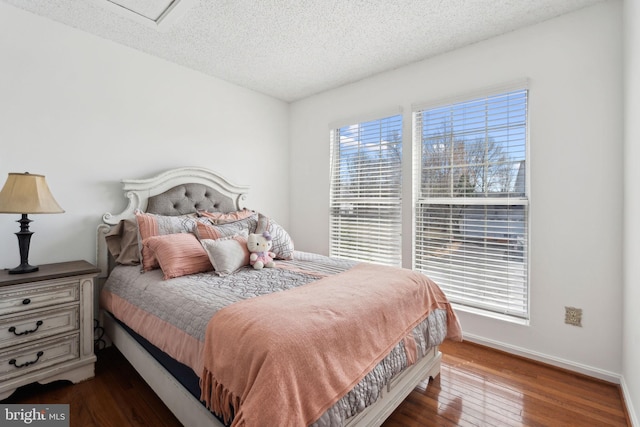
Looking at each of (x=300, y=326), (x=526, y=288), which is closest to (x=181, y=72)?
(x=300, y=326)

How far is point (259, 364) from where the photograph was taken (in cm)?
104

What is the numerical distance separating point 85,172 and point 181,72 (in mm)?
1279

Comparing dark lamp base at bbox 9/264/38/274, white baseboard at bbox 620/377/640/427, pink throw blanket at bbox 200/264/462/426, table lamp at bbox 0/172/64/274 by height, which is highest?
table lamp at bbox 0/172/64/274

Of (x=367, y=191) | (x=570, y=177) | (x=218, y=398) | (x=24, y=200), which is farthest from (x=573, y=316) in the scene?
(x=24, y=200)

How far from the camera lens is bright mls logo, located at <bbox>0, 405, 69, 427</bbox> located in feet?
5.21

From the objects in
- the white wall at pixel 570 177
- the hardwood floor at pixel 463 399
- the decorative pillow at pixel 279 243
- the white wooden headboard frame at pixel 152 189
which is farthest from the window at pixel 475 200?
the white wooden headboard frame at pixel 152 189

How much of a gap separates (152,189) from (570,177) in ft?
10.7

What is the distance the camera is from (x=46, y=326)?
1852mm

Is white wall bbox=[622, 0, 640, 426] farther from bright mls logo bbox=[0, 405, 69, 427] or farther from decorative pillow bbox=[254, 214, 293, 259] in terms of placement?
bright mls logo bbox=[0, 405, 69, 427]

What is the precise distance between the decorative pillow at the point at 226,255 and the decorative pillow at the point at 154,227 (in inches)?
13.7

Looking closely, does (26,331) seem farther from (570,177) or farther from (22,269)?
(570,177)

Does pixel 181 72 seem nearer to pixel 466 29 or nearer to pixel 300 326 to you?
pixel 466 29

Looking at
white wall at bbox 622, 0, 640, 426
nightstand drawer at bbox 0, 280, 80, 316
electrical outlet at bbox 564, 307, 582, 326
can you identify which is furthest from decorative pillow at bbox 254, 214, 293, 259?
white wall at bbox 622, 0, 640, 426

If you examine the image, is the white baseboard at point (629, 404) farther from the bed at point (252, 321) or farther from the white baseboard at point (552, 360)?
the bed at point (252, 321)
